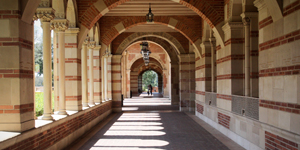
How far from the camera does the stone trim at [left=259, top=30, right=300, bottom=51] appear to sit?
159 inches

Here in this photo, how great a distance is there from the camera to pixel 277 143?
14.9ft

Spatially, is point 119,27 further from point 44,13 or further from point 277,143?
point 277,143

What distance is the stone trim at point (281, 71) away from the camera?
4035 millimetres

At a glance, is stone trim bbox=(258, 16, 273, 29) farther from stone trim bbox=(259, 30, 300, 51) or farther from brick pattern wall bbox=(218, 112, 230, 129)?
brick pattern wall bbox=(218, 112, 230, 129)

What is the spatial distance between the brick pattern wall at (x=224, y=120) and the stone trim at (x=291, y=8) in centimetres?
399

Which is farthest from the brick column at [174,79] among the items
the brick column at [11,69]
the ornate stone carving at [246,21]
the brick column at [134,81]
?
the brick column at [134,81]

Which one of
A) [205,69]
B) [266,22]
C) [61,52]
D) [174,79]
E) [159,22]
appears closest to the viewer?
[266,22]

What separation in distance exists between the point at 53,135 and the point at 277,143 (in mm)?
4285

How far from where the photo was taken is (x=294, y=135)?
399cm

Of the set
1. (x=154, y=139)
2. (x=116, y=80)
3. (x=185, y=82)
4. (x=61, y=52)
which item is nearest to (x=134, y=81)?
(x=116, y=80)

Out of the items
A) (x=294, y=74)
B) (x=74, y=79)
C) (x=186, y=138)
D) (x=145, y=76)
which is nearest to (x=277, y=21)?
(x=294, y=74)

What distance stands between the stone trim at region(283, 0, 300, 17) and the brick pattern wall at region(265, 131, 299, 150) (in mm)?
1993

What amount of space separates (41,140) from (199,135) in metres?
4.63

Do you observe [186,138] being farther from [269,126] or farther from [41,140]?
[41,140]
